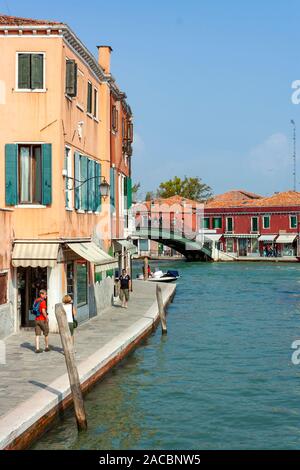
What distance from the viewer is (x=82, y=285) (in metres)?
21.7

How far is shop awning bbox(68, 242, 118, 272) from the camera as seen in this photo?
19406 millimetres

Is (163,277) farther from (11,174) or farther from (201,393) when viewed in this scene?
(201,393)

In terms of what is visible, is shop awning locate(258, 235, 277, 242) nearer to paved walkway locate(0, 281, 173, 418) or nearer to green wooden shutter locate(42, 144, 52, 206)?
paved walkway locate(0, 281, 173, 418)

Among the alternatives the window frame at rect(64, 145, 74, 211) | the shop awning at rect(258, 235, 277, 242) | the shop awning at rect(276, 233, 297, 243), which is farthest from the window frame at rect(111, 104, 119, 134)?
the shop awning at rect(258, 235, 277, 242)

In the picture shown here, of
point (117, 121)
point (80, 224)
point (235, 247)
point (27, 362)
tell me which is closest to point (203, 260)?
point (235, 247)

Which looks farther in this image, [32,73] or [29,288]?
[29,288]

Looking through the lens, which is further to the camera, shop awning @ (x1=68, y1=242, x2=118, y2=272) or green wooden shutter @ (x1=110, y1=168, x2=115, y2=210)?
green wooden shutter @ (x1=110, y1=168, x2=115, y2=210)

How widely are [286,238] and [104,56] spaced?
51.5m

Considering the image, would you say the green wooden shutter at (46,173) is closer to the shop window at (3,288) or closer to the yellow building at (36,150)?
the yellow building at (36,150)

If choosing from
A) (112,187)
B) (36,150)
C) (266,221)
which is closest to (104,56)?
(112,187)

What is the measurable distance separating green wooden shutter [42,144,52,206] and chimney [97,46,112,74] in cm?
790

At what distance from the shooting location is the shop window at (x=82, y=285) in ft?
69.4

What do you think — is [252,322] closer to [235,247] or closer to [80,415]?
[80,415]

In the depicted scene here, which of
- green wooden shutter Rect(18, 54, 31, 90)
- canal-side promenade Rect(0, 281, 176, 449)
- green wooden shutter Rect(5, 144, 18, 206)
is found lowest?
canal-side promenade Rect(0, 281, 176, 449)
